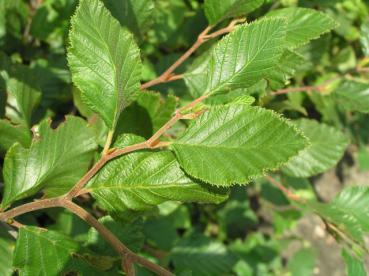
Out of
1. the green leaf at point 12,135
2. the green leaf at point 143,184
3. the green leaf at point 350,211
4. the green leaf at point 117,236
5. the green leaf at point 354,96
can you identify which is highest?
the green leaf at point 12,135

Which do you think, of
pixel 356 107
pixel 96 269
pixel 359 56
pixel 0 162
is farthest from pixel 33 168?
pixel 359 56

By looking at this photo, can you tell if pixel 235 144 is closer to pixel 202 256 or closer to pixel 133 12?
pixel 133 12

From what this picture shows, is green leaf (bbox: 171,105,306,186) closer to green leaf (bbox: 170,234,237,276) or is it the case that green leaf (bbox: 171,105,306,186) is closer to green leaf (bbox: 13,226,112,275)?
green leaf (bbox: 13,226,112,275)

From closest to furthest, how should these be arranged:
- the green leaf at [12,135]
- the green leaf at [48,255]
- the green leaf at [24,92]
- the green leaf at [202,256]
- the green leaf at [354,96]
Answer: the green leaf at [48,255] < the green leaf at [12,135] < the green leaf at [24,92] < the green leaf at [354,96] < the green leaf at [202,256]

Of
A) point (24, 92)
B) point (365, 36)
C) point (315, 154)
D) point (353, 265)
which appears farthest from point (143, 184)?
point (365, 36)

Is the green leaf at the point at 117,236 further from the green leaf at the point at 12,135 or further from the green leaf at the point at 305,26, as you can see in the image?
→ the green leaf at the point at 305,26

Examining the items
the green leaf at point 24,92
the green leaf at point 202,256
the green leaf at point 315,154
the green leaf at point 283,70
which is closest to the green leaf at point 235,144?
the green leaf at point 283,70
